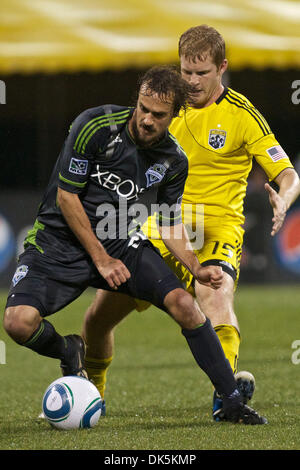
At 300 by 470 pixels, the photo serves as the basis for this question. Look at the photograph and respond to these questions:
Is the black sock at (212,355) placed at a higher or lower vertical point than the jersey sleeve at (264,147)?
lower

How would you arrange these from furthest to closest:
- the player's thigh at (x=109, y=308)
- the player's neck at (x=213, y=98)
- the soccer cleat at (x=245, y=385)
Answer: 1. the player's neck at (x=213, y=98)
2. the player's thigh at (x=109, y=308)
3. the soccer cleat at (x=245, y=385)

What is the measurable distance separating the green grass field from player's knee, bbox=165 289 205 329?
53cm

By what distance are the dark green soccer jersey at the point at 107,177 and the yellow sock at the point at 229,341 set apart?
2.44ft

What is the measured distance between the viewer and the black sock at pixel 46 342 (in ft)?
15.6

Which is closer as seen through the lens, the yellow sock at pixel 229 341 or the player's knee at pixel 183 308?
A: the player's knee at pixel 183 308

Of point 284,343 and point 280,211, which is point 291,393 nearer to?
point 280,211

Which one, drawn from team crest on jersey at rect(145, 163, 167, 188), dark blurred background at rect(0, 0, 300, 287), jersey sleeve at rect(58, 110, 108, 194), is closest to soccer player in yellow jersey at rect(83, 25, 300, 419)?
team crest on jersey at rect(145, 163, 167, 188)

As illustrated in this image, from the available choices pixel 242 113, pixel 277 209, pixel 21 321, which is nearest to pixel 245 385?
pixel 277 209

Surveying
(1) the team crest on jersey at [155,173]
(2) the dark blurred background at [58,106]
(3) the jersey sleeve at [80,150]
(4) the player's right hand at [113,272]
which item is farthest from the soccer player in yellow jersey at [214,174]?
(2) the dark blurred background at [58,106]

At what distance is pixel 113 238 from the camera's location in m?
4.93

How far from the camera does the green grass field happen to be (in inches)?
173

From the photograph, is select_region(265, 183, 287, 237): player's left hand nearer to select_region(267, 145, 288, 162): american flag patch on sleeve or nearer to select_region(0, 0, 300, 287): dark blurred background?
select_region(267, 145, 288, 162): american flag patch on sleeve

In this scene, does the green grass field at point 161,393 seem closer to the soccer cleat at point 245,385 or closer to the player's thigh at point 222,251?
the soccer cleat at point 245,385

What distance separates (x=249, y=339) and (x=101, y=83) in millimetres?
11125
